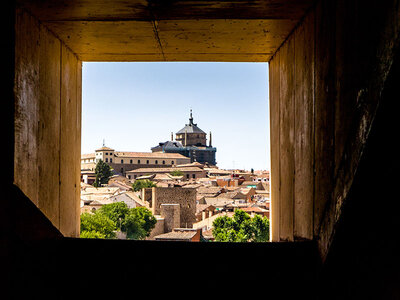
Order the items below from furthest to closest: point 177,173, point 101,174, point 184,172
A: point 184,172
point 177,173
point 101,174

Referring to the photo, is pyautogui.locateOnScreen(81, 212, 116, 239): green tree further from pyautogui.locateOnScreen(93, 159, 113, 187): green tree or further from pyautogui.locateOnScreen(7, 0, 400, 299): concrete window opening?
pyautogui.locateOnScreen(93, 159, 113, 187): green tree

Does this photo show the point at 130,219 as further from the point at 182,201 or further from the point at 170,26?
the point at 170,26

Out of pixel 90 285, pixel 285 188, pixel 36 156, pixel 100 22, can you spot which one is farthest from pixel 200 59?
pixel 90 285

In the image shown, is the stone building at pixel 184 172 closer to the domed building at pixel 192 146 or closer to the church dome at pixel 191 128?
the domed building at pixel 192 146

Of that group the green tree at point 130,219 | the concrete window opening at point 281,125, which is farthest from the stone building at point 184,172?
the concrete window opening at point 281,125

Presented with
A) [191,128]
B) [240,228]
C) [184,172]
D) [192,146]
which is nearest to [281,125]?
[240,228]

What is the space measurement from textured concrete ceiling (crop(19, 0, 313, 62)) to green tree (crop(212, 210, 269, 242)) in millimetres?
34026

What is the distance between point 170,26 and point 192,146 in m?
104

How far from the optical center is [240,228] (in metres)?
36.9

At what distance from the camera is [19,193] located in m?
2.00

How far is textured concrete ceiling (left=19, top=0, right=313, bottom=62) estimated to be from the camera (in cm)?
214

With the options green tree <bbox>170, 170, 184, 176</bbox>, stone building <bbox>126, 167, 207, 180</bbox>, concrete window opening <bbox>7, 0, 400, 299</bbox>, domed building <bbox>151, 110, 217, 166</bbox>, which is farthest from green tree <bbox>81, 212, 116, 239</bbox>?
domed building <bbox>151, 110, 217, 166</bbox>

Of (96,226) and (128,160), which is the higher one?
(128,160)

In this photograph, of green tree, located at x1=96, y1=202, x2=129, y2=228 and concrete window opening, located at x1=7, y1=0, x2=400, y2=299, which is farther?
green tree, located at x1=96, y1=202, x2=129, y2=228
